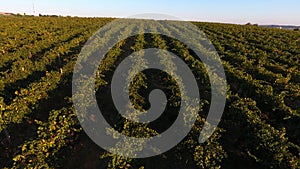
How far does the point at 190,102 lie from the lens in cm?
1173

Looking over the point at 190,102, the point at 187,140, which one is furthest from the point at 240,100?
the point at 187,140

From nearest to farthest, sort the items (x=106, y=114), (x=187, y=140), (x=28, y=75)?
1. (x=187, y=140)
2. (x=106, y=114)
3. (x=28, y=75)

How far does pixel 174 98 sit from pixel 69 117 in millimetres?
4934

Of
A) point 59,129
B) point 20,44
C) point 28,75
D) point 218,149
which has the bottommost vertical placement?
point 218,149

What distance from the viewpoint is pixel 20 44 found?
27516mm

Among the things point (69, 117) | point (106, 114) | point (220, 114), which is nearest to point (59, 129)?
point (69, 117)

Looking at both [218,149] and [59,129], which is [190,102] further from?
[59,129]

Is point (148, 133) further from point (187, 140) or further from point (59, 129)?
point (59, 129)

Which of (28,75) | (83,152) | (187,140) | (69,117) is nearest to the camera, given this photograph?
(187,140)

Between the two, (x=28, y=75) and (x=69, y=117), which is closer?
(x=69, y=117)

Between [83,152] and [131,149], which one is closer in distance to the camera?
[131,149]

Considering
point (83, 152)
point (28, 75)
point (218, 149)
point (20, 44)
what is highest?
point (20, 44)

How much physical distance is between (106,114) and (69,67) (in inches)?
208

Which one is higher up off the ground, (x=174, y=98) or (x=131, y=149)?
(x=174, y=98)
